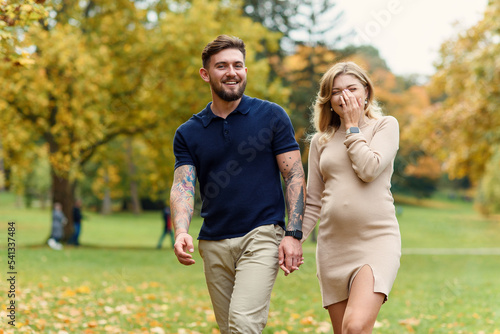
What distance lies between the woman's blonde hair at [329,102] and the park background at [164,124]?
8.33ft

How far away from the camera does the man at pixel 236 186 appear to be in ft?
11.7

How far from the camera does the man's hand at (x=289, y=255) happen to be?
A: 353 centimetres

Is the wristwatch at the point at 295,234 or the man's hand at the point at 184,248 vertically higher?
the wristwatch at the point at 295,234

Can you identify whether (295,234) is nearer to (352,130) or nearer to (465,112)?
(352,130)

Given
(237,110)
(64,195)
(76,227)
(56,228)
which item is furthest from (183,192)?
(76,227)

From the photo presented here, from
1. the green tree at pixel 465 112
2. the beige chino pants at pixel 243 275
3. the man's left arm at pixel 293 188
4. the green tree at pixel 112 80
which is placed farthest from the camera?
the green tree at pixel 112 80

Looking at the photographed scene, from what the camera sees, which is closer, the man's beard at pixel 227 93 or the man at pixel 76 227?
the man's beard at pixel 227 93

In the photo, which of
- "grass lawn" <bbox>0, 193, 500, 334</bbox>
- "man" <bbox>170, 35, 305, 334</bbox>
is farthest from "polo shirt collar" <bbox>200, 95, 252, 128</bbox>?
"grass lawn" <bbox>0, 193, 500, 334</bbox>

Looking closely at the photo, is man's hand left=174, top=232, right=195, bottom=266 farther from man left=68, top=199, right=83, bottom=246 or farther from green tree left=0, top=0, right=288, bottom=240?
man left=68, top=199, right=83, bottom=246

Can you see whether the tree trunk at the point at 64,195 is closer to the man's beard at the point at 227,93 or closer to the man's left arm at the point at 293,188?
the man's beard at the point at 227,93

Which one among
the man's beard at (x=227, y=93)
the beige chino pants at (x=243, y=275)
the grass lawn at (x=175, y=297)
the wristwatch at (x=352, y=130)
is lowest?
the grass lawn at (x=175, y=297)

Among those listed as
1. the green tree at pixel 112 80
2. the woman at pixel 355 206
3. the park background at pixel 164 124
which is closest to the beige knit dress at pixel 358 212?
the woman at pixel 355 206

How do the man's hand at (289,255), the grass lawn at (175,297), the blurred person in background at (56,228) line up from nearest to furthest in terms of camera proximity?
the man's hand at (289,255) → the grass lawn at (175,297) → the blurred person in background at (56,228)

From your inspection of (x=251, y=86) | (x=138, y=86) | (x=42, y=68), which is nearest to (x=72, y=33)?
(x=42, y=68)
